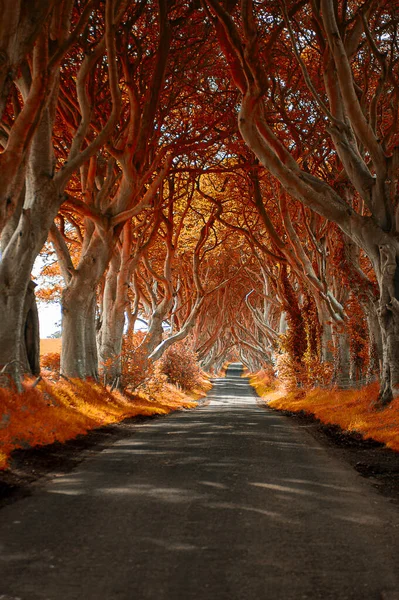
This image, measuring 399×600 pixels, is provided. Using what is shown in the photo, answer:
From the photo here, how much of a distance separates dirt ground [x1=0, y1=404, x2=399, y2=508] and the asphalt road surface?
0.72ft

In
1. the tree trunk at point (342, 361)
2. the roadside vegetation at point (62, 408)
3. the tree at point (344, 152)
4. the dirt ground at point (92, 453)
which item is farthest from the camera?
the tree trunk at point (342, 361)

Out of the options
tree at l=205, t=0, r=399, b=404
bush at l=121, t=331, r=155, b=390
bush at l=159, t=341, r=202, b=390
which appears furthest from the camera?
bush at l=159, t=341, r=202, b=390

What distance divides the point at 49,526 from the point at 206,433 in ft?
22.7

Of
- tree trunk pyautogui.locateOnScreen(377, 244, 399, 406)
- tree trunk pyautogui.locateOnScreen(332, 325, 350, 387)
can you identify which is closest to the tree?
tree trunk pyautogui.locateOnScreen(377, 244, 399, 406)

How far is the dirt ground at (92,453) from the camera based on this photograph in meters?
5.91

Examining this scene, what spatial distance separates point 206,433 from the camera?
11094 mm

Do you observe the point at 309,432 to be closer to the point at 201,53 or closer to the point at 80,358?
the point at 80,358

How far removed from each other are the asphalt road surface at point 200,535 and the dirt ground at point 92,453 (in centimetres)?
22

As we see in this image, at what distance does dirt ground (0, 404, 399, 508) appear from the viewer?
5.91 meters

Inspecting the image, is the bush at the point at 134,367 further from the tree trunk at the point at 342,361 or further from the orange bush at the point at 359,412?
the tree trunk at the point at 342,361

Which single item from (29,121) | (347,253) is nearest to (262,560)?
(29,121)

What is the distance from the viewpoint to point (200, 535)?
4.16 metres

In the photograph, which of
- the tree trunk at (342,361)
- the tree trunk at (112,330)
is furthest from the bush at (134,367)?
the tree trunk at (342,361)

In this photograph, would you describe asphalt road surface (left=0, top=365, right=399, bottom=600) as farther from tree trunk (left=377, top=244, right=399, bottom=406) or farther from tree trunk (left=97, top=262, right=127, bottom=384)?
tree trunk (left=97, top=262, right=127, bottom=384)
